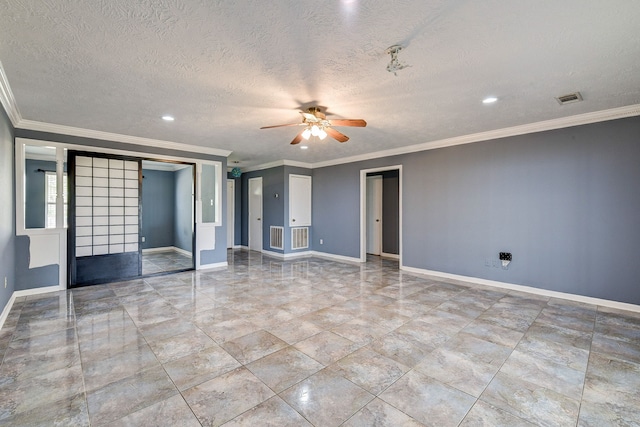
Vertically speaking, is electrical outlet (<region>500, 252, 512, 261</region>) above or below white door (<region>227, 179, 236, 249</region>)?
below

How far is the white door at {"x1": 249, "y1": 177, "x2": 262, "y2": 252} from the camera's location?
844cm

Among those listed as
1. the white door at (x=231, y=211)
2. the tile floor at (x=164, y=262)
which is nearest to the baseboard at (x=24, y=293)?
the tile floor at (x=164, y=262)

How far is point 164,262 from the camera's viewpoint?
6.86 m

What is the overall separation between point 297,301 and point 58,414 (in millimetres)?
2590

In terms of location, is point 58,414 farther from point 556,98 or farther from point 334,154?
point 334,154

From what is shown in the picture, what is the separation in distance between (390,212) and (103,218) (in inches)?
253

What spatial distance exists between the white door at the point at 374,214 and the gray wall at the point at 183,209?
4851 mm

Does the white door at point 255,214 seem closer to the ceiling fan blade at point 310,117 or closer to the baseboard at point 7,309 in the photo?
the ceiling fan blade at point 310,117

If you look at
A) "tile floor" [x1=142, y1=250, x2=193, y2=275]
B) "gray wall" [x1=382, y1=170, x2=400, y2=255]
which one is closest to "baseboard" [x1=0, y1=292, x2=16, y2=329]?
"tile floor" [x1=142, y1=250, x2=193, y2=275]

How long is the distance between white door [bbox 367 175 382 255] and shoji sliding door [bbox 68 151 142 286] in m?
5.55

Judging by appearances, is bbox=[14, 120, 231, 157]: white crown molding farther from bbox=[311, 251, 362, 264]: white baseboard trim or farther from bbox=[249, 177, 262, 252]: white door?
bbox=[311, 251, 362, 264]: white baseboard trim

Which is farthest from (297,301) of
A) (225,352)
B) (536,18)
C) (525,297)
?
(536,18)

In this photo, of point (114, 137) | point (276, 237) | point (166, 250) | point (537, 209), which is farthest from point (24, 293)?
point (537, 209)

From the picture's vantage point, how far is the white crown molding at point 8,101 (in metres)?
2.82
